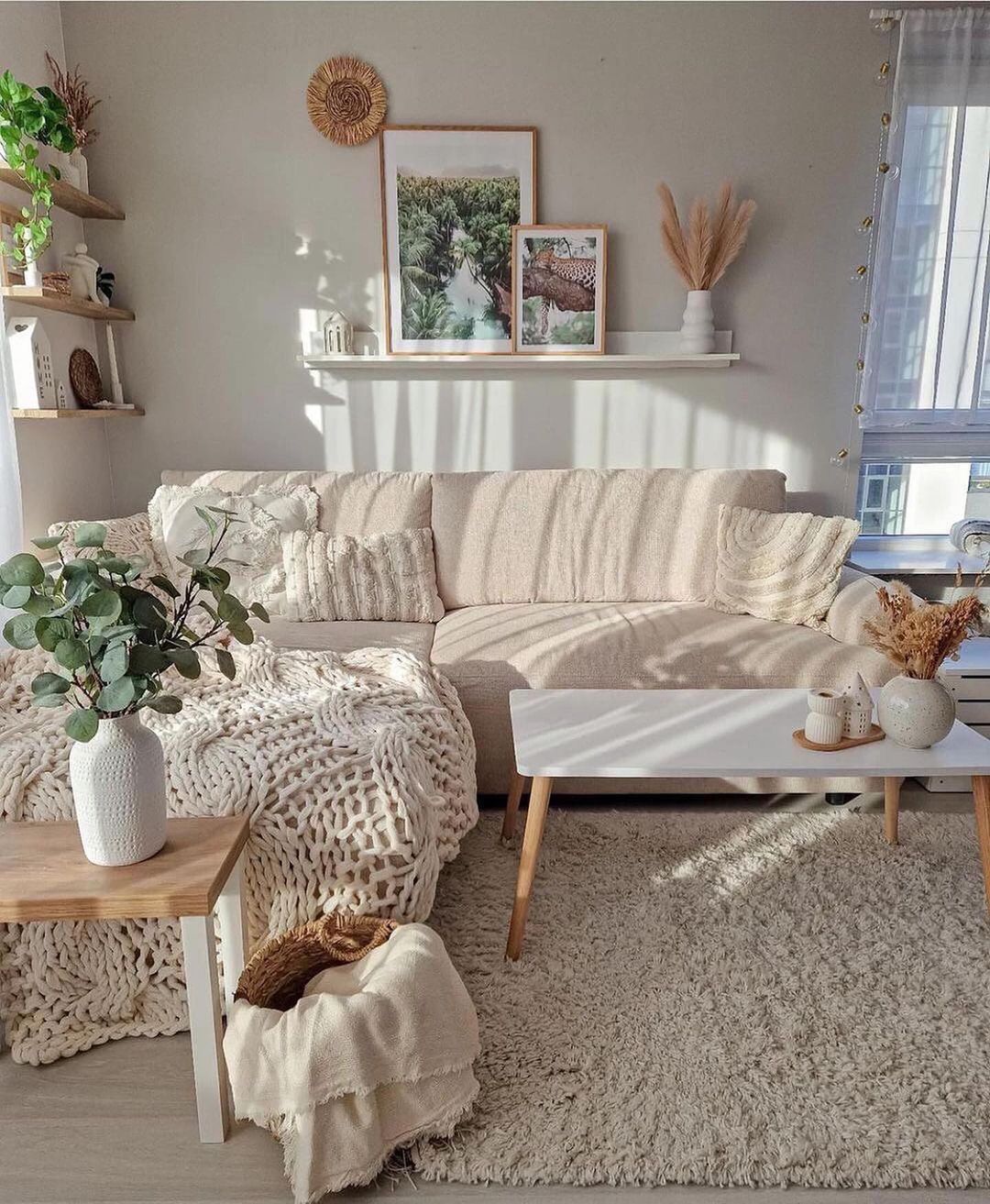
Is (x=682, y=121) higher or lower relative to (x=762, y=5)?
lower

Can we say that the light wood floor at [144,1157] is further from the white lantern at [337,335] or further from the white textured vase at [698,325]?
the white textured vase at [698,325]

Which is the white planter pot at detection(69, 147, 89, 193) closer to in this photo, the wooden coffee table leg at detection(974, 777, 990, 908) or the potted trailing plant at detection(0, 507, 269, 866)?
the potted trailing plant at detection(0, 507, 269, 866)

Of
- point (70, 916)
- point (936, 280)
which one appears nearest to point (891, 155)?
point (936, 280)

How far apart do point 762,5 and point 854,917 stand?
9.57 ft

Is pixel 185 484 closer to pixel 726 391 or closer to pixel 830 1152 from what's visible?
pixel 726 391

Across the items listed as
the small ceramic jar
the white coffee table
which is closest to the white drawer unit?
the white coffee table

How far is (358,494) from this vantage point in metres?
2.98

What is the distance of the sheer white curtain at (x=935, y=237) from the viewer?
10.0 feet

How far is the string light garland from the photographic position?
10.1 feet

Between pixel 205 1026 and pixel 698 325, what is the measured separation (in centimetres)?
265

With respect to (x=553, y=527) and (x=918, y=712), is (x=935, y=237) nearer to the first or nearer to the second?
(x=553, y=527)

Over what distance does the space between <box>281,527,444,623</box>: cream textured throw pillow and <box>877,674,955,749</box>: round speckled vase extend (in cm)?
143

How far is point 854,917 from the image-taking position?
6.32ft

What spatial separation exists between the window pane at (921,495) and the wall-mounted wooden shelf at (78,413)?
2721 mm
